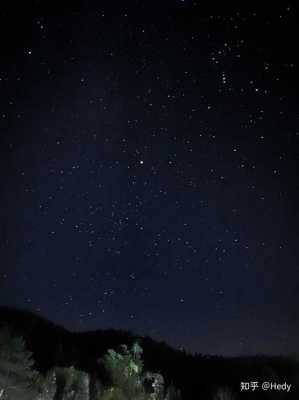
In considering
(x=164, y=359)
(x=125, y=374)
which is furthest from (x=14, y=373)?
(x=164, y=359)

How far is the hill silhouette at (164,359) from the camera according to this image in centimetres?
5691

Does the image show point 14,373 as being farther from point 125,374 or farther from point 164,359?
point 164,359

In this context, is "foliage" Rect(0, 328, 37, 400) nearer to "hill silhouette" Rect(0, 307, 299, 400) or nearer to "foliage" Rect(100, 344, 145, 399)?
"foliage" Rect(100, 344, 145, 399)

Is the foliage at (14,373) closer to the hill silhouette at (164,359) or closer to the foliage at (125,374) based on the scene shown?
the foliage at (125,374)

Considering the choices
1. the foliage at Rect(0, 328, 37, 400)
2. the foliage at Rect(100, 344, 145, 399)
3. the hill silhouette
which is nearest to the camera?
the foliage at Rect(0, 328, 37, 400)

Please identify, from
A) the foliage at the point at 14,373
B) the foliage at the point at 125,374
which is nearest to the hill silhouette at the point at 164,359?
the foliage at the point at 125,374

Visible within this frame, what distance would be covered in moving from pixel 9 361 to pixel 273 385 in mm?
39078

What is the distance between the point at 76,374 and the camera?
32188 millimetres

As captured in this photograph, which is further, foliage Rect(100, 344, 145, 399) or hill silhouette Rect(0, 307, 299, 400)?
hill silhouette Rect(0, 307, 299, 400)

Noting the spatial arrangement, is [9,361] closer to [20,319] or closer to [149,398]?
[149,398]

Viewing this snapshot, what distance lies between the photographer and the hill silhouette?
187 feet

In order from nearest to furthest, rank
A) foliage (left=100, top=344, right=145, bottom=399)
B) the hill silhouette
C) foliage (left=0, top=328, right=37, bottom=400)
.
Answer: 1. foliage (left=0, top=328, right=37, bottom=400)
2. foliage (left=100, top=344, right=145, bottom=399)
3. the hill silhouette

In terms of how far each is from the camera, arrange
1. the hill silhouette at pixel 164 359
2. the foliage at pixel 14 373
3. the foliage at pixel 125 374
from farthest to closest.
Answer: the hill silhouette at pixel 164 359
the foliage at pixel 125 374
the foliage at pixel 14 373

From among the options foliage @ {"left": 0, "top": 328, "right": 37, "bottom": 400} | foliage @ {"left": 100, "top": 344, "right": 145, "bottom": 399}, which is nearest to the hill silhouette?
foliage @ {"left": 100, "top": 344, "right": 145, "bottom": 399}
